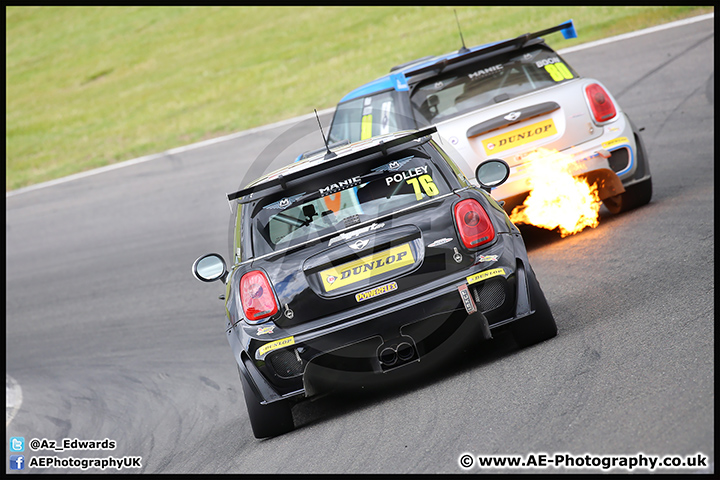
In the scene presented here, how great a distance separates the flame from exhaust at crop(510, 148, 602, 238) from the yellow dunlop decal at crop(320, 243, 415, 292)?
9.78ft

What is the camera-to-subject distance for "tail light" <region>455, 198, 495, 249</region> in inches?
200

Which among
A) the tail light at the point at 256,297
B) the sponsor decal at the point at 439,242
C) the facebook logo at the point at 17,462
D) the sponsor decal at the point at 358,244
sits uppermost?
the sponsor decal at the point at 358,244

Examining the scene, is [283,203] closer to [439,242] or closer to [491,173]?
[439,242]

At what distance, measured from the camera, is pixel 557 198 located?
791cm

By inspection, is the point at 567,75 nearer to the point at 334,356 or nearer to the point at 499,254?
the point at 499,254

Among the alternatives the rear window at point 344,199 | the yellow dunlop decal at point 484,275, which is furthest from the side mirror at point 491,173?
the yellow dunlop decal at point 484,275

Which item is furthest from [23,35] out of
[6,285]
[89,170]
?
[6,285]

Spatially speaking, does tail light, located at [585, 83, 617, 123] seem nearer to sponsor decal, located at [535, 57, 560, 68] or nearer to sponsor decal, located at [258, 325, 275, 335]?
sponsor decal, located at [535, 57, 560, 68]

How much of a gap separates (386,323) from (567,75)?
4.15 metres

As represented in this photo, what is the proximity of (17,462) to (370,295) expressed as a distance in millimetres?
3787

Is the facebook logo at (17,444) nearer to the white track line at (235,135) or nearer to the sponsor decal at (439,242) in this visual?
the sponsor decal at (439,242)

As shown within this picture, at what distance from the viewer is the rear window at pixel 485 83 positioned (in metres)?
7.98

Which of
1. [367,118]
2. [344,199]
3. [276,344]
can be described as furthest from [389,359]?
[367,118]

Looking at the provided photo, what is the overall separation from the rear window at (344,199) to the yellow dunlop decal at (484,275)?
61cm
